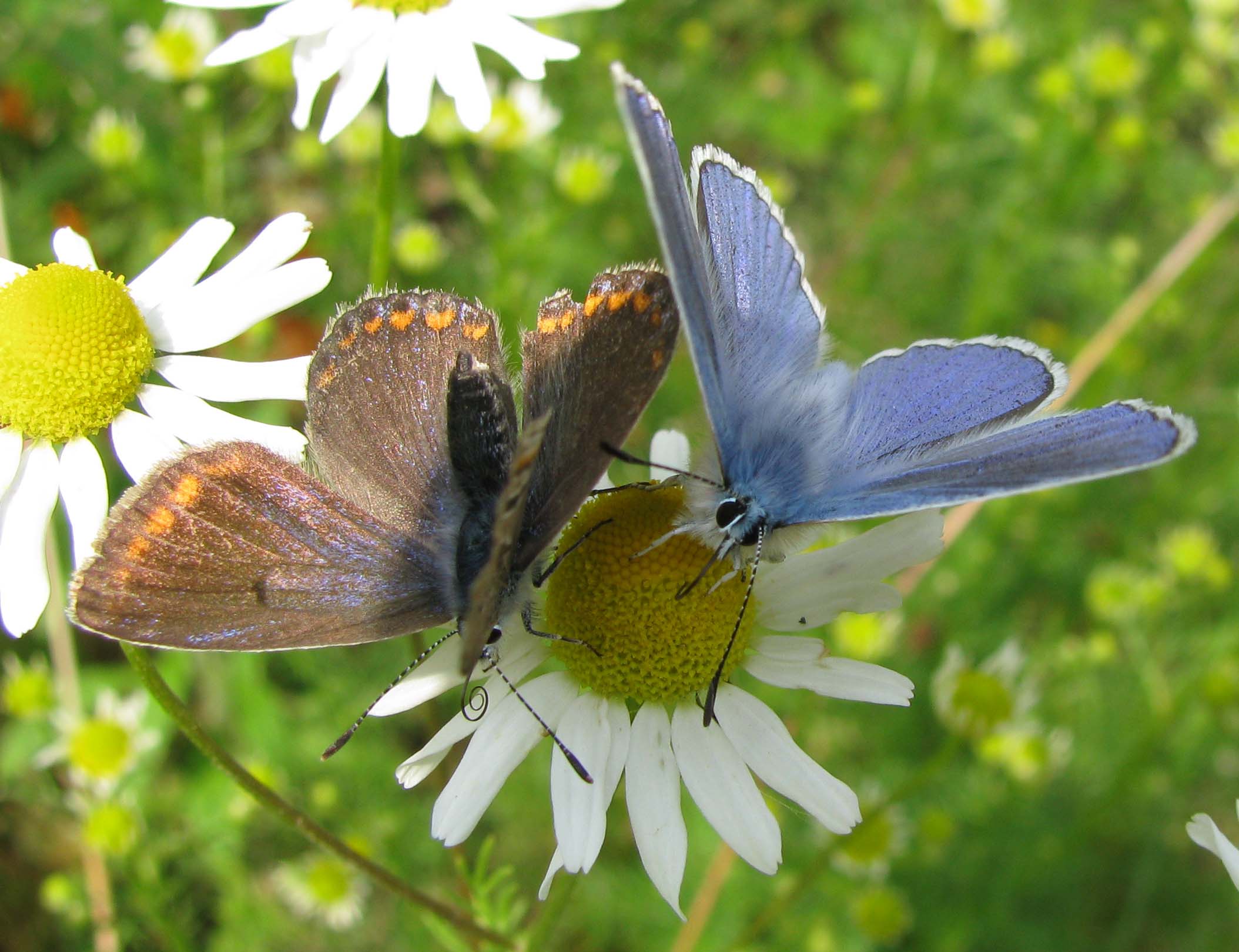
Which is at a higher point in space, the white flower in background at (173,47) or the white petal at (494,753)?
the white flower in background at (173,47)

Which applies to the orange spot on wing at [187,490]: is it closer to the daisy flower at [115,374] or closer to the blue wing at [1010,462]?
the daisy flower at [115,374]

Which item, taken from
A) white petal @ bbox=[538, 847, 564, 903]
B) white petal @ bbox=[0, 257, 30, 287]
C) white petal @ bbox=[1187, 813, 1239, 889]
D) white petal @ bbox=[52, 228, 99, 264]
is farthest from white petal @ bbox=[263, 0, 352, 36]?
white petal @ bbox=[1187, 813, 1239, 889]

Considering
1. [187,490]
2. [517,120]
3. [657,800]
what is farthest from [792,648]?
[517,120]

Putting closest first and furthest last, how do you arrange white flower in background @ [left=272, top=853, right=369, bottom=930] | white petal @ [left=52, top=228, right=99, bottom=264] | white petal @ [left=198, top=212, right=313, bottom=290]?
white petal @ [left=198, top=212, right=313, bottom=290] → white petal @ [left=52, top=228, right=99, bottom=264] → white flower in background @ [left=272, top=853, right=369, bottom=930]

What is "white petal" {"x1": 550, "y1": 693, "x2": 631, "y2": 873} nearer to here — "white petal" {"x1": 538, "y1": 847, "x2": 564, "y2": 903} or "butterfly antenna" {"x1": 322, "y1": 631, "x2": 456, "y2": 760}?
"white petal" {"x1": 538, "y1": 847, "x2": 564, "y2": 903}

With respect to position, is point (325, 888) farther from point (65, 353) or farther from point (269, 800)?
point (65, 353)

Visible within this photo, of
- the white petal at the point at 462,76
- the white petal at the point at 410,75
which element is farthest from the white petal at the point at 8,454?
the white petal at the point at 462,76

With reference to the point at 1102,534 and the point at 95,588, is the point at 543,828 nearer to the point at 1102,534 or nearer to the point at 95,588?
the point at 95,588
